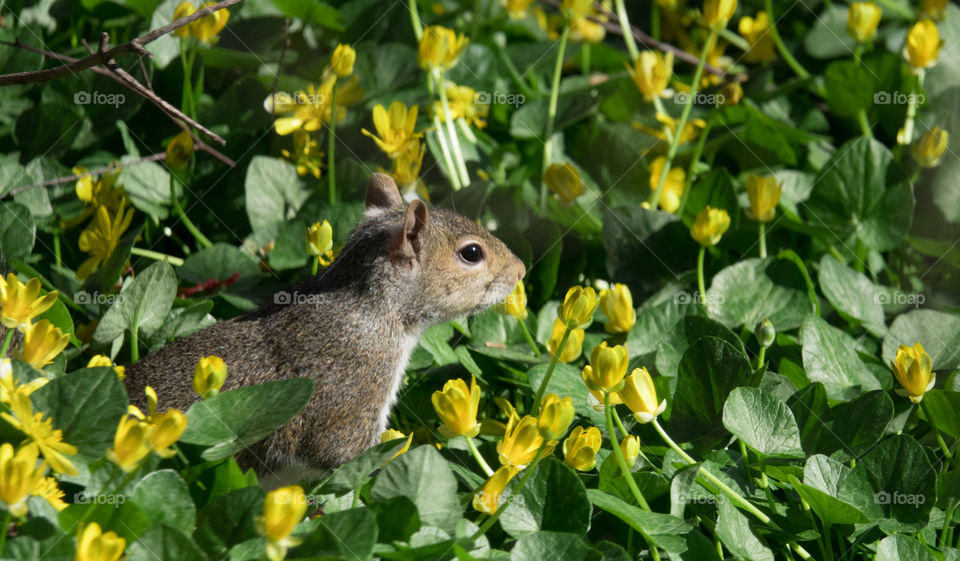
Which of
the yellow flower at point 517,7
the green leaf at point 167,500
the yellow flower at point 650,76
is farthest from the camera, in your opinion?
the yellow flower at point 517,7

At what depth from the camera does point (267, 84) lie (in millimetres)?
3434

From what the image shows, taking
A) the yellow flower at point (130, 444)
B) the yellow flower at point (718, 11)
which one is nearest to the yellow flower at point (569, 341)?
the yellow flower at point (130, 444)

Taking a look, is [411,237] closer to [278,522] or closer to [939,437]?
[278,522]

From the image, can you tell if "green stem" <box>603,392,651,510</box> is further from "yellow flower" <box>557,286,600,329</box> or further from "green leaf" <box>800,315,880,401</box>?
"green leaf" <box>800,315,880,401</box>

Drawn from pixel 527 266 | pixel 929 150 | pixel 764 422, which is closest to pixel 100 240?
pixel 527 266

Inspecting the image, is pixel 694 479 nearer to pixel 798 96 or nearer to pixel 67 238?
pixel 67 238

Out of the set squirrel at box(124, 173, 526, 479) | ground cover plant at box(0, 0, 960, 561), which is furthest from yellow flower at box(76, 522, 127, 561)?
squirrel at box(124, 173, 526, 479)

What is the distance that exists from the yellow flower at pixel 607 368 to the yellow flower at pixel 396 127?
1297 millimetres

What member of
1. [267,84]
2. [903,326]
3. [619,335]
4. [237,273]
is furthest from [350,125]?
[903,326]

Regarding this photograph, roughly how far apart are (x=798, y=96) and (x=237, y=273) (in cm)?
235

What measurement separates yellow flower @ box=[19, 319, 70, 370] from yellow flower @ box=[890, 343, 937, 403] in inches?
69.7

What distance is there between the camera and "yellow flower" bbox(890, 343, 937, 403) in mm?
2166

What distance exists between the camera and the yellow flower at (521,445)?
1.90 metres

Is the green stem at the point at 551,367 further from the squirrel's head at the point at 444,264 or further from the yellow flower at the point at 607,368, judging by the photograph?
the squirrel's head at the point at 444,264
